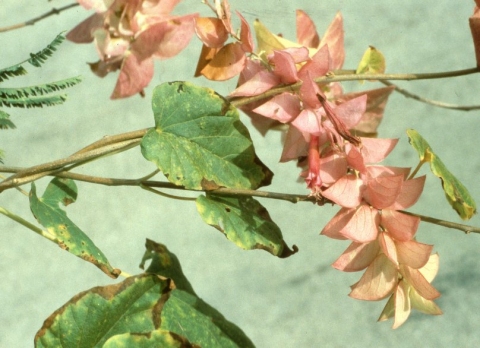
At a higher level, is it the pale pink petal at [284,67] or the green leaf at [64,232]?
the pale pink petal at [284,67]

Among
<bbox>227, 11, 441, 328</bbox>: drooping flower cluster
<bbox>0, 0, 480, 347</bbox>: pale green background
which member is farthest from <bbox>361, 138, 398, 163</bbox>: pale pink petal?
<bbox>0, 0, 480, 347</bbox>: pale green background

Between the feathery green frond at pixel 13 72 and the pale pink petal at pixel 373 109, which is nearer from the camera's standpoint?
the feathery green frond at pixel 13 72

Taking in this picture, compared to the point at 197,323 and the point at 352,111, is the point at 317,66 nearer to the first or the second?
the point at 352,111

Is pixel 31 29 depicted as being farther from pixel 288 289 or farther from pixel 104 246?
pixel 288 289

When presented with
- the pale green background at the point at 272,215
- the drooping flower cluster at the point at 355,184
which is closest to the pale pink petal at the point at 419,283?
the drooping flower cluster at the point at 355,184

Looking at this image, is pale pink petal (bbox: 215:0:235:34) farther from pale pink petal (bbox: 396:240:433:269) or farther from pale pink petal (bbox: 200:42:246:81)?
pale pink petal (bbox: 396:240:433:269)

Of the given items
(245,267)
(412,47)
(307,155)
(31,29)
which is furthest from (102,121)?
(307,155)

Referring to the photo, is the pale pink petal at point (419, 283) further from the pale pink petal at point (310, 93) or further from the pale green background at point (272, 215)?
the pale green background at point (272, 215)
